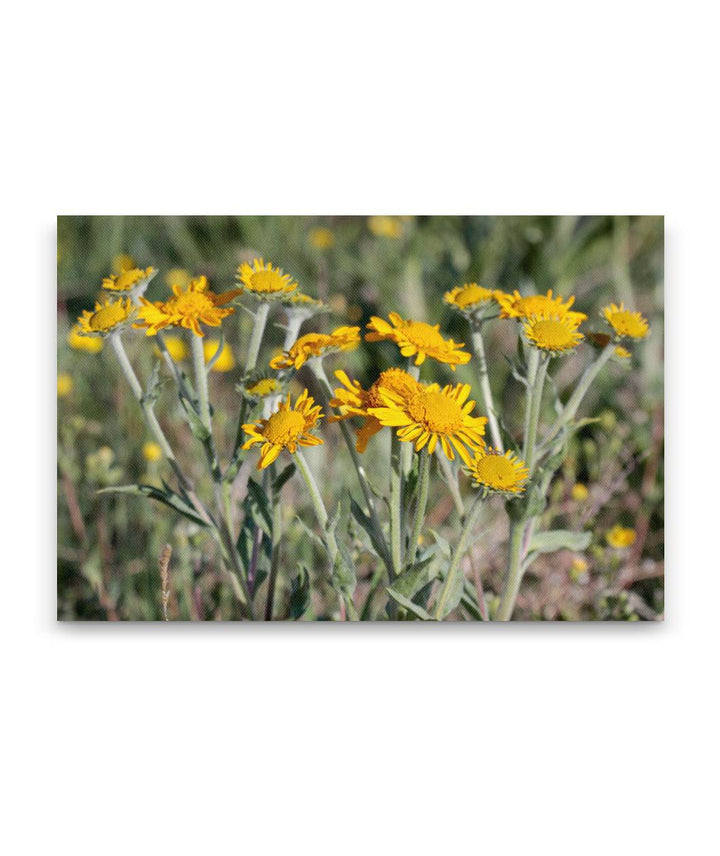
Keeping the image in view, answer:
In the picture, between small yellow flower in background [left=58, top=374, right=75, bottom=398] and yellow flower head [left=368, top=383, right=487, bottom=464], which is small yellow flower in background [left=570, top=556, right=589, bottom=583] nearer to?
yellow flower head [left=368, top=383, right=487, bottom=464]

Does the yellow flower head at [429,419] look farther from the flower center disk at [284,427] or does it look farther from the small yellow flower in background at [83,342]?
the small yellow flower in background at [83,342]

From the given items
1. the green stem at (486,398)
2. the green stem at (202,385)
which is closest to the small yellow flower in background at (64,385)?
the green stem at (202,385)

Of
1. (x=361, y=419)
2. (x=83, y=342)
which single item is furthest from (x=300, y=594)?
(x=83, y=342)

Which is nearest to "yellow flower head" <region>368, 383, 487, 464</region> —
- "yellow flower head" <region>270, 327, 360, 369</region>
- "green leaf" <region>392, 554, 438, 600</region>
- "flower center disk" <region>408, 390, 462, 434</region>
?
"flower center disk" <region>408, 390, 462, 434</region>
